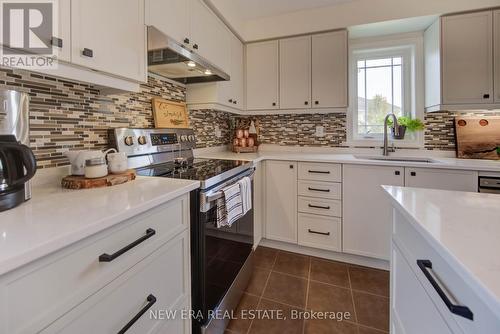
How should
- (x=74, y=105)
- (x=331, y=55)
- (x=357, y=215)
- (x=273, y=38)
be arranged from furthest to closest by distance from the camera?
1. (x=273, y=38)
2. (x=331, y=55)
3. (x=357, y=215)
4. (x=74, y=105)

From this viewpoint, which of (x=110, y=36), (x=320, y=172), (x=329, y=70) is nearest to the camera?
(x=110, y=36)

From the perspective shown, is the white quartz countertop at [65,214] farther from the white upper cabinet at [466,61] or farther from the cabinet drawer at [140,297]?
the white upper cabinet at [466,61]

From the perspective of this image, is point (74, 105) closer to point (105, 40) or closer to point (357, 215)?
point (105, 40)

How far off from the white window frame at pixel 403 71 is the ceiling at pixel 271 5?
2.00 feet

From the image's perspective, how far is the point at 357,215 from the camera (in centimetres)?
213

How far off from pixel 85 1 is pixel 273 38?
198 centimetres

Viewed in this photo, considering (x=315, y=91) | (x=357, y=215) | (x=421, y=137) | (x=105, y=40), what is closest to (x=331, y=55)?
(x=315, y=91)

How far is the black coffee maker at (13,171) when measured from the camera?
71 cm

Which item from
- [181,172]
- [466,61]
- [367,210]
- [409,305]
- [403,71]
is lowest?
[409,305]

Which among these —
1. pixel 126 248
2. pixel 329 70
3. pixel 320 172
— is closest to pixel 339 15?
pixel 329 70

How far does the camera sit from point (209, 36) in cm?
197

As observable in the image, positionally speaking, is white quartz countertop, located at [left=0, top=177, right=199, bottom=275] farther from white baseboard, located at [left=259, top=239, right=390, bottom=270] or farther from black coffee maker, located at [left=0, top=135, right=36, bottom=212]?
white baseboard, located at [left=259, top=239, right=390, bottom=270]

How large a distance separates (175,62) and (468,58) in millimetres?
2425

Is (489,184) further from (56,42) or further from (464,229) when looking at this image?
(56,42)
